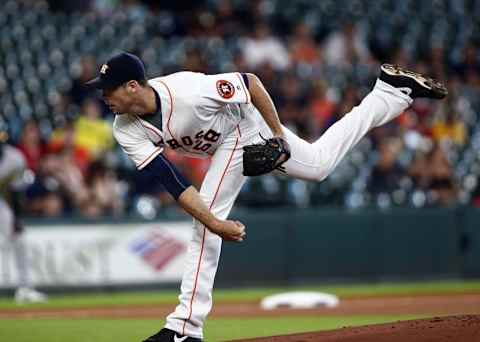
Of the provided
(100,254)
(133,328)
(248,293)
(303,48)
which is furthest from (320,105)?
(133,328)

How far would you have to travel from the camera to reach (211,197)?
6.36 m

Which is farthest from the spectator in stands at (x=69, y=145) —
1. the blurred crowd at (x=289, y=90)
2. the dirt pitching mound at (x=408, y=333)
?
the dirt pitching mound at (x=408, y=333)

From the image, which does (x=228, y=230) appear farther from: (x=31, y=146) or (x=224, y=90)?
(x=31, y=146)

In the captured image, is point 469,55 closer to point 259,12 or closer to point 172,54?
point 259,12

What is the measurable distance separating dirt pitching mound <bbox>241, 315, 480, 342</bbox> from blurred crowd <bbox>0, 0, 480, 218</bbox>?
614 cm

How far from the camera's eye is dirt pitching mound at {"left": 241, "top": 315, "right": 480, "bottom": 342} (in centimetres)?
597

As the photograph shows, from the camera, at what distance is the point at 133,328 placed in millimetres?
7887

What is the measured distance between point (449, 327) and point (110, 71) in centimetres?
258

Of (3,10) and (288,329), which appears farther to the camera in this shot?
(3,10)

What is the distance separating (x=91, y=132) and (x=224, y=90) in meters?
6.55

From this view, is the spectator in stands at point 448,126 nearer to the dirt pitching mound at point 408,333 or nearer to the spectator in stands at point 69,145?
the spectator in stands at point 69,145

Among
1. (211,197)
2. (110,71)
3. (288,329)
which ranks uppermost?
(110,71)

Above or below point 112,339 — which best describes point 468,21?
above

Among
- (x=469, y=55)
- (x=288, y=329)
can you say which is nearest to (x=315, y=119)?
(x=469, y=55)
